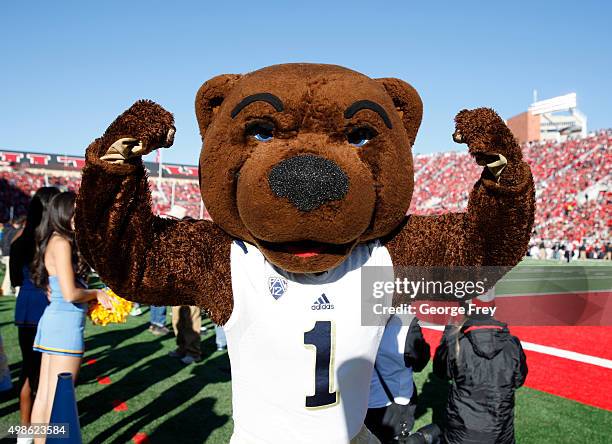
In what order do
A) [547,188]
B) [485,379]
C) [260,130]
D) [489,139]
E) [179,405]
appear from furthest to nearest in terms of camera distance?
1. [547,188]
2. [179,405]
3. [485,379]
4. [260,130]
5. [489,139]

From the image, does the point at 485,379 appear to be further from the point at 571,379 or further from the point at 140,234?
the point at 571,379

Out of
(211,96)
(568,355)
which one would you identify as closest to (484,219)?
(211,96)

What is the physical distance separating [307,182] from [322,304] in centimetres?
55

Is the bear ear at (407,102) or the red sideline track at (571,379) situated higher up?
the bear ear at (407,102)

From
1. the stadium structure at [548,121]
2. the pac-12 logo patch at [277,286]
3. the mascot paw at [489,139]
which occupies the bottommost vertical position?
the pac-12 logo patch at [277,286]

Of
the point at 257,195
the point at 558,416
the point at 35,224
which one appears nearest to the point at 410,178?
the point at 257,195

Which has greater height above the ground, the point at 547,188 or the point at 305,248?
the point at 547,188

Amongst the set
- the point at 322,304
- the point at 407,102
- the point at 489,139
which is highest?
the point at 407,102

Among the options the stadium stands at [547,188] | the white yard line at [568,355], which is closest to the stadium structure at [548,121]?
the stadium stands at [547,188]

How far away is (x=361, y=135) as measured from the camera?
1734 millimetres

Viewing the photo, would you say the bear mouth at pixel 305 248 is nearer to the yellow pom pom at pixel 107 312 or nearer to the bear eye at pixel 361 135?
the bear eye at pixel 361 135

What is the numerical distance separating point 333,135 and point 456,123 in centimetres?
44

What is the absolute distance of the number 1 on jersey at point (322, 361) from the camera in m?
1.79

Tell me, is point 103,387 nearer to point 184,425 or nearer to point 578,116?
point 184,425
